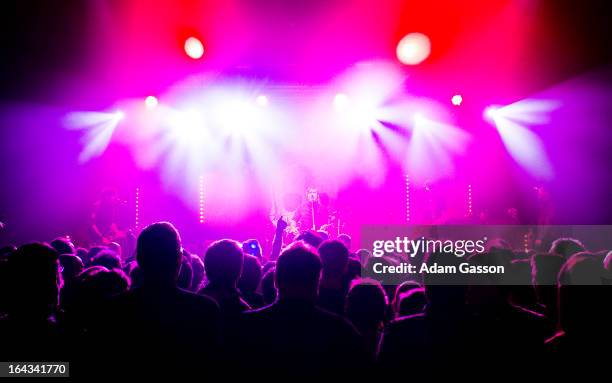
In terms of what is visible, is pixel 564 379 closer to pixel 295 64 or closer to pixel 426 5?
pixel 426 5

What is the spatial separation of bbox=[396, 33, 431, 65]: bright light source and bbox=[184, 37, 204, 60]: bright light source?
3.07 metres

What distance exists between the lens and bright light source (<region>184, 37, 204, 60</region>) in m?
6.88

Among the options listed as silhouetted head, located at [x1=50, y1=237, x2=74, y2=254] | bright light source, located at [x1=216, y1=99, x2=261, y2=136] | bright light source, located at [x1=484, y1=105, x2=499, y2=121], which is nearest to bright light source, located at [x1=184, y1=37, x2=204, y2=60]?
bright light source, located at [x1=216, y1=99, x2=261, y2=136]

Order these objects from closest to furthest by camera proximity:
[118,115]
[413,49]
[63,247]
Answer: [63,247], [413,49], [118,115]

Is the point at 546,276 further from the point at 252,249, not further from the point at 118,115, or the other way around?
the point at 118,115

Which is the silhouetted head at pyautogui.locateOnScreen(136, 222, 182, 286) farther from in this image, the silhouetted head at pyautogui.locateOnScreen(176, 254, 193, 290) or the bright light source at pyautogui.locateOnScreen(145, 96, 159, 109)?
the bright light source at pyautogui.locateOnScreen(145, 96, 159, 109)

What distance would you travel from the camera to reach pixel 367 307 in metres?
2.59

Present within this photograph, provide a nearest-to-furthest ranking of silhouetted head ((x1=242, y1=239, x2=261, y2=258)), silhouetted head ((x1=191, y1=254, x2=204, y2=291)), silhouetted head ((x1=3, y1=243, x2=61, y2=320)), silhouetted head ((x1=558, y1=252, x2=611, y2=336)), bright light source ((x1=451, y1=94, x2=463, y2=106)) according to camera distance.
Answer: silhouetted head ((x1=3, y1=243, x2=61, y2=320)) < silhouetted head ((x1=558, y1=252, x2=611, y2=336)) < silhouetted head ((x1=191, y1=254, x2=204, y2=291)) < silhouetted head ((x1=242, y1=239, x2=261, y2=258)) < bright light source ((x1=451, y1=94, x2=463, y2=106))

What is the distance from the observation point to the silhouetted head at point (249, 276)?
131 inches

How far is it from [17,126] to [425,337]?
357 inches

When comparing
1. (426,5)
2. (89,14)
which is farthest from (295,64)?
(89,14)

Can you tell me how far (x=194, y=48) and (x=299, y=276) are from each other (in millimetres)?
5870

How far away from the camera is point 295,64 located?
780 centimetres

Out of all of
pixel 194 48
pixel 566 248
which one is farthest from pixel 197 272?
pixel 194 48
